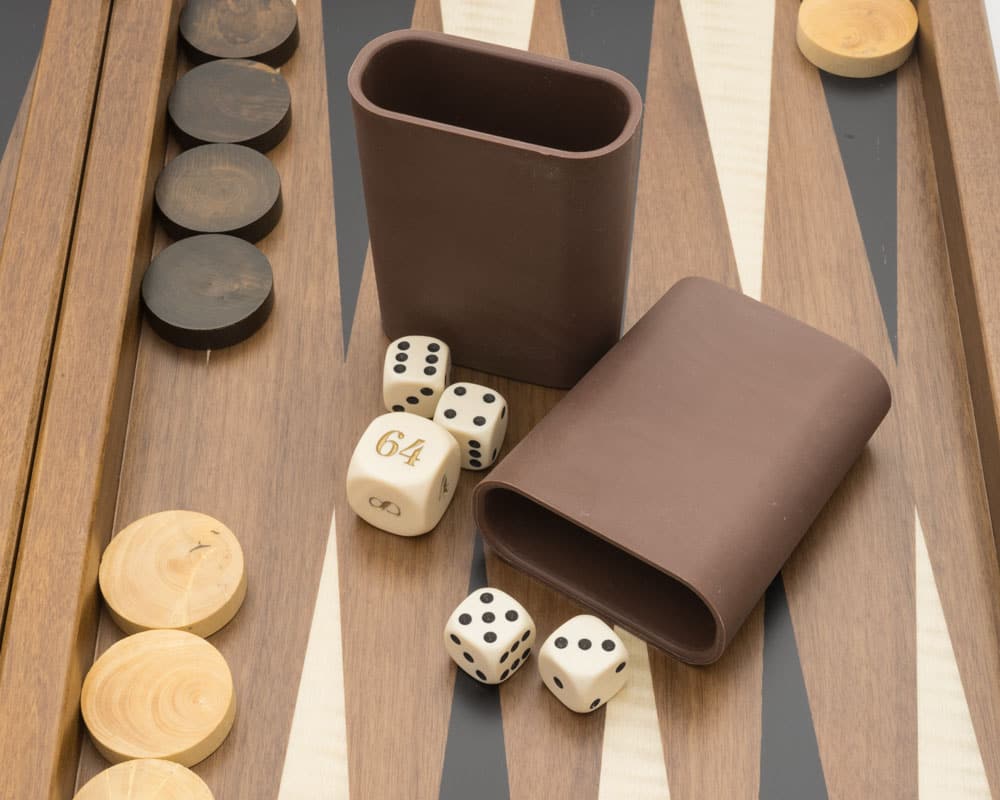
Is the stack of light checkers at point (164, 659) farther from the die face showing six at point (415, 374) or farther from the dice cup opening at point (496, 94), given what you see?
the dice cup opening at point (496, 94)

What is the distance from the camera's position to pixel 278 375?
1.59m

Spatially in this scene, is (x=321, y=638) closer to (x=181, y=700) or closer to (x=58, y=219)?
(x=181, y=700)

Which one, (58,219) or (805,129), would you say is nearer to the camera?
(58,219)

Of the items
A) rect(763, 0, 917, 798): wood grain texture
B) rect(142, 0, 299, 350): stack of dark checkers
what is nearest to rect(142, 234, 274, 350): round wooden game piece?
rect(142, 0, 299, 350): stack of dark checkers

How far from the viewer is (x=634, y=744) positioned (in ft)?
4.41

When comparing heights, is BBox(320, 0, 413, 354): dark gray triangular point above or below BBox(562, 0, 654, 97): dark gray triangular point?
below

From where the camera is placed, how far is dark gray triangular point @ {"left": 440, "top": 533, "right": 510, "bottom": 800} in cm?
132

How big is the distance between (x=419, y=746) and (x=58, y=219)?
0.67 meters

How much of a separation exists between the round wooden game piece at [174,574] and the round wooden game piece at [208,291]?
231mm

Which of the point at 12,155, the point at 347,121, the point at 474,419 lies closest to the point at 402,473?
the point at 474,419

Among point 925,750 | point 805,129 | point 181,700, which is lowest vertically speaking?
point 181,700

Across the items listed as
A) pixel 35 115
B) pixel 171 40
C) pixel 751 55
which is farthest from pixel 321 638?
pixel 751 55

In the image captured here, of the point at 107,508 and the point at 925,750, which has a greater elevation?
the point at 925,750

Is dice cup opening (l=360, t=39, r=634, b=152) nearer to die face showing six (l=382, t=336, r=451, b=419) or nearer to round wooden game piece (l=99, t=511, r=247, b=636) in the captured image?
die face showing six (l=382, t=336, r=451, b=419)
